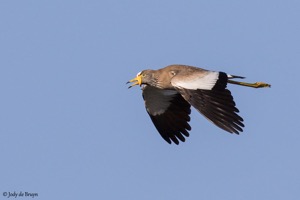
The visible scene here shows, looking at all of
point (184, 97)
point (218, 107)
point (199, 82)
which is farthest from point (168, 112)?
point (218, 107)

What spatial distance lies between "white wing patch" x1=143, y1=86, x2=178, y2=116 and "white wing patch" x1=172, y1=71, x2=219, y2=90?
7.33ft

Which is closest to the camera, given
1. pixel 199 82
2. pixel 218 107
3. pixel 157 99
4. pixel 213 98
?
pixel 218 107

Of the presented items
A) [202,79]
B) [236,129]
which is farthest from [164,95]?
[236,129]

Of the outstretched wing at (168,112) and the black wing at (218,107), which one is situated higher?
the black wing at (218,107)

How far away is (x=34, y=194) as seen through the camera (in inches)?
819

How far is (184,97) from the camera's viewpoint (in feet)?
65.8

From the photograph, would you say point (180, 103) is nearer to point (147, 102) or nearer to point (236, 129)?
point (147, 102)

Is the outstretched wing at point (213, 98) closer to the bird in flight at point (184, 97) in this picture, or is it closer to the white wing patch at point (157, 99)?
the bird in flight at point (184, 97)

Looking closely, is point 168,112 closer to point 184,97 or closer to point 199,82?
point 199,82

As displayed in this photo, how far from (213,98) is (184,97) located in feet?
2.47

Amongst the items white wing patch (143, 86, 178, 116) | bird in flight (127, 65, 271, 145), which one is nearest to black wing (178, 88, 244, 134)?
bird in flight (127, 65, 271, 145)

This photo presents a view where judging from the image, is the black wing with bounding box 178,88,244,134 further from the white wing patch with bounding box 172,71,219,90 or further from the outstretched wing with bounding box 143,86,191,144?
the outstretched wing with bounding box 143,86,191,144

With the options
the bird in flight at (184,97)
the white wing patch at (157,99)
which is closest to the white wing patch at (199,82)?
the bird in flight at (184,97)

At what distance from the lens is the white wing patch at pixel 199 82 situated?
2020cm
